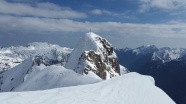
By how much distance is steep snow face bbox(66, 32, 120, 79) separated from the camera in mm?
89438

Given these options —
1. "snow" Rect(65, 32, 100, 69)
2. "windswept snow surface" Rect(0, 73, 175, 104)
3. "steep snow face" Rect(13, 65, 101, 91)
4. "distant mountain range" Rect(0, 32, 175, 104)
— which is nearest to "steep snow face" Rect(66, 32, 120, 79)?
"snow" Rect(65, 32, 100, 69)

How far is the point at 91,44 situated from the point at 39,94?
98.9m

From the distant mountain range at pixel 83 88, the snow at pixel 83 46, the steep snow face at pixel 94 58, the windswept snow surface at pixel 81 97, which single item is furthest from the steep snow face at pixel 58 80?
the snow at pixel 83 46

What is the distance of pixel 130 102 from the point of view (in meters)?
16.0

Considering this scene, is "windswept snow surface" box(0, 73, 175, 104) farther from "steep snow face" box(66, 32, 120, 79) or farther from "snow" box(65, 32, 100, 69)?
"snow" box(65, 32, 100, 69)

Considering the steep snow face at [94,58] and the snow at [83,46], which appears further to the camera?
the snow at [83,46]

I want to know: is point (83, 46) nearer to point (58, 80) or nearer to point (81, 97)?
point (58, 80)

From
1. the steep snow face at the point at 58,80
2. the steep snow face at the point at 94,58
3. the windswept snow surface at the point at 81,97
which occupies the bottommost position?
the steep snow face at the point at 94,58

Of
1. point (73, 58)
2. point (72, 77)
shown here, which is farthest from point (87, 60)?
point (72, 77)

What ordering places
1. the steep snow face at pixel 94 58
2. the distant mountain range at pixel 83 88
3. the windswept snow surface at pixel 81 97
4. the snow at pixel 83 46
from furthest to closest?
1. the snow at pixel 83 46
2. the steep snow face at pixel 94 58
3. the distant mountain range at pixel 83 88
4. the windswept snow surface at pixel 81 97

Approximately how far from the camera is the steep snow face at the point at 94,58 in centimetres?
8944

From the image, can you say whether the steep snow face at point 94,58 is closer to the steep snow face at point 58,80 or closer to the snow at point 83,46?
the snow at point 83,46

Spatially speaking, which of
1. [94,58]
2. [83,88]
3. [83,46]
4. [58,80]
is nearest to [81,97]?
[83,88]

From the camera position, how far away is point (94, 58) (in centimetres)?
9781
